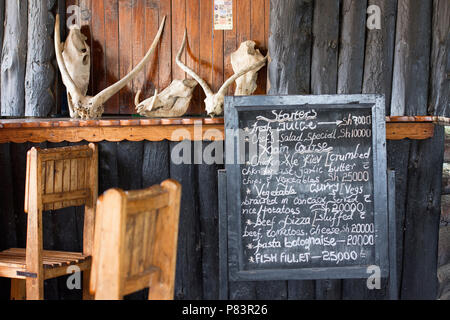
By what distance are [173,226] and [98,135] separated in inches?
59.8

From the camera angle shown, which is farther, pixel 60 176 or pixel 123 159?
pixel 123 159

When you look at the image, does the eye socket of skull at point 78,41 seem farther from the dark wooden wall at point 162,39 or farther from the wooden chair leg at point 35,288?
the wooden chair leg at point 35,288

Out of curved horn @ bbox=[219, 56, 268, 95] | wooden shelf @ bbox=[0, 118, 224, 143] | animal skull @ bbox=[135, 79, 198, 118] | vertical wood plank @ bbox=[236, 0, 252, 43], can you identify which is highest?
vertical wood plank @ bbox=[236, 0, 252, 43]

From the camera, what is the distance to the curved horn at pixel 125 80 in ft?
13.1

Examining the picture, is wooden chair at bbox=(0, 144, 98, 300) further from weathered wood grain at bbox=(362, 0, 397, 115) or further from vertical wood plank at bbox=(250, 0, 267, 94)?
weathered wood grain at bbox=(362, 0, 397, 115)

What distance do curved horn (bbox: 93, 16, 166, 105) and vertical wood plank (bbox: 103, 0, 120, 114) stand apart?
13.7 inches

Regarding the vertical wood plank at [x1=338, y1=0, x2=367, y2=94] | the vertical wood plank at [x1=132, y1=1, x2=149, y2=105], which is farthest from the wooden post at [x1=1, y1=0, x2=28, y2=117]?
the vertical wood plank at [x1=338, y1=0, x2=367, y2=94]

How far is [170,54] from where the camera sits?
4383 mm

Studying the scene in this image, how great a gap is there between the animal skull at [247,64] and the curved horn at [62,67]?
45.5 inches

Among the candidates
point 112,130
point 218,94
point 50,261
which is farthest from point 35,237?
point 218,94

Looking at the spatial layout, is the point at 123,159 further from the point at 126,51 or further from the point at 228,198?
the point at 126,51

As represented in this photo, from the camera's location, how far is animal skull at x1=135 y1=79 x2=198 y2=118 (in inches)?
161

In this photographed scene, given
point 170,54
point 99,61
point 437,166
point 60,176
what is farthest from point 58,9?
point 437,166

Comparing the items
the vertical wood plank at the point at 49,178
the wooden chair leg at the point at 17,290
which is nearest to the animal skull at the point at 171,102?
the vertical wood plank at the point at 49,178
